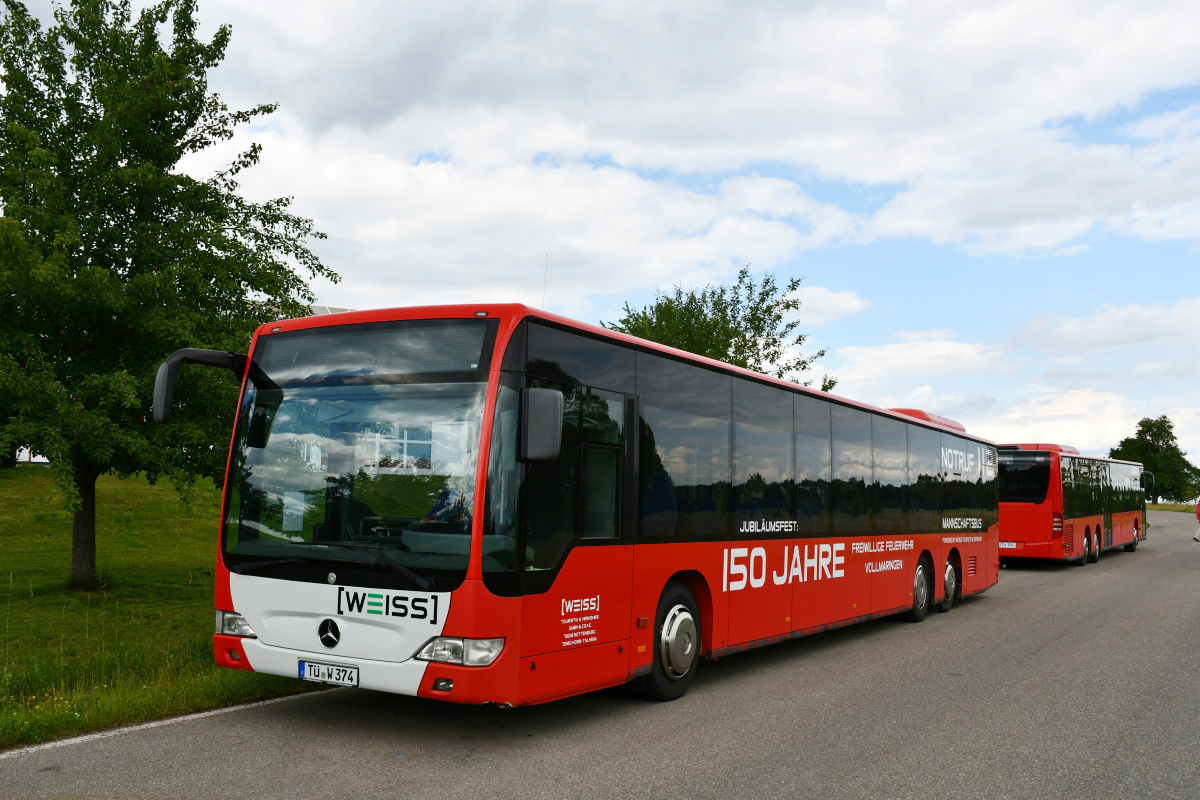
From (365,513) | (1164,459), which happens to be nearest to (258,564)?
(365,513)

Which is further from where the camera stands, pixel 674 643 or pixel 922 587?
pixel 922 587

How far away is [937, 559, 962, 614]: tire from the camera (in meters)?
14.9

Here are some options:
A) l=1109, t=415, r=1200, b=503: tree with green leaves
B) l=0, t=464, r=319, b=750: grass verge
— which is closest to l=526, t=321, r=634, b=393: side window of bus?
l=0, t=464, r=319, b=750: grass verge

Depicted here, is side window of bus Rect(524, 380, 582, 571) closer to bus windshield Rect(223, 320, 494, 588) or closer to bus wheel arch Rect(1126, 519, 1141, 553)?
bus windshield Rect(223, 320, 494, 588)

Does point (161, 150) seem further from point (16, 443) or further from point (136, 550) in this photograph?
point (136, 550)

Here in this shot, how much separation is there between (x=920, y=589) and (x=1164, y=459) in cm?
12219

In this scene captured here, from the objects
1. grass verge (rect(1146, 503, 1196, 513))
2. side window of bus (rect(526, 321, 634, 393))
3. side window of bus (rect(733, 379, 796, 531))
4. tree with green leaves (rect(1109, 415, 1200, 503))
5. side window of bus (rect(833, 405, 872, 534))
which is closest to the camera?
side window of bus (rect(526, 321, 634, 393))

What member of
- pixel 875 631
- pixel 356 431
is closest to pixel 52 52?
pixel 356 431

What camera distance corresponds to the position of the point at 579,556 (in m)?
6.81

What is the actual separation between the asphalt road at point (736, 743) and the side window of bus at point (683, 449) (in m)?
1.51

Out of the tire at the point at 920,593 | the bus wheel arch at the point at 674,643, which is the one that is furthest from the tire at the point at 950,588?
the bus wheel arch at the point at 674,643

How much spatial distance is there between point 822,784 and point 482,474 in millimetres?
2722

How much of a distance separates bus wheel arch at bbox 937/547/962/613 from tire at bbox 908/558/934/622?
0.66 m

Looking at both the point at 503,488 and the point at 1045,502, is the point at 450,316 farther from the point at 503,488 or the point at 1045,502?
the point at 1045,502
